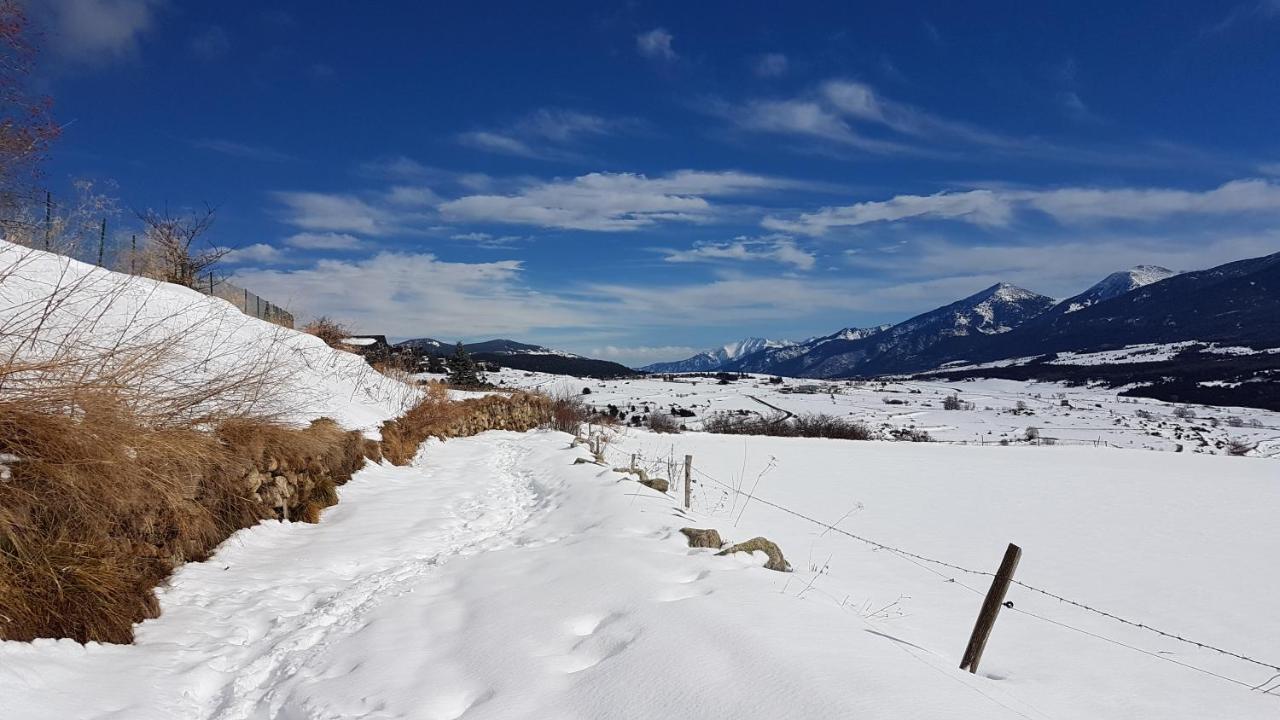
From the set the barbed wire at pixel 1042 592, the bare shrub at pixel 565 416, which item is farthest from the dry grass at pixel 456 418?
the barbed wire at pixel 1042 592

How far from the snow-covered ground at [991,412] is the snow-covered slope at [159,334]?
25.1 m

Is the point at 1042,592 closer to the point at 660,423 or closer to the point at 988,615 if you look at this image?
the point at 988,615

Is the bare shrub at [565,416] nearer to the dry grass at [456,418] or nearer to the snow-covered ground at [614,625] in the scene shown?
the dry grass at [456,418]

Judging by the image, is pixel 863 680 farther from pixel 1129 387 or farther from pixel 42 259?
pixel 1129 387

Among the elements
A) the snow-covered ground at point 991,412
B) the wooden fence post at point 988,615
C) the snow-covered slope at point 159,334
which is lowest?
the snow-covered ground at point 991,412

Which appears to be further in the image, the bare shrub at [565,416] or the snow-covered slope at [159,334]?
the bare shrub at [565,416]

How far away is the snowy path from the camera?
3047mm

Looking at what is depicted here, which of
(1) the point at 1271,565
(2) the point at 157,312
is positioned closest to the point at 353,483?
(2) the point at 157,312

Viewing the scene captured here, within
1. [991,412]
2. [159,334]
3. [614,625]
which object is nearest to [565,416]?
[159,334]

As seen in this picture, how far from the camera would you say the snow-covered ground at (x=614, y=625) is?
3168 mm

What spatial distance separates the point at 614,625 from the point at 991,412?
332ft

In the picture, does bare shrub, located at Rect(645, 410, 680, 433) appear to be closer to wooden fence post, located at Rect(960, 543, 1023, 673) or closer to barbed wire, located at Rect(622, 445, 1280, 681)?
barbed wire, located at Rect(622, 445, 1280, 681)

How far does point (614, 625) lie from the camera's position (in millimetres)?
4109

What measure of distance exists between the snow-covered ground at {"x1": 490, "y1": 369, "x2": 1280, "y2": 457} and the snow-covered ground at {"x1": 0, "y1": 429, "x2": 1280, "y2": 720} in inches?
1115
